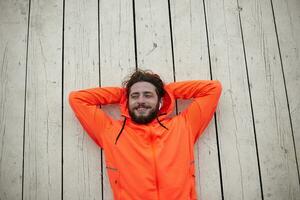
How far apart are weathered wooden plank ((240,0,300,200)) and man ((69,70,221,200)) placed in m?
0.38

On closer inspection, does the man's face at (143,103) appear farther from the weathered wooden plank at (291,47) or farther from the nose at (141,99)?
the weathered wooden plank at (291,47)

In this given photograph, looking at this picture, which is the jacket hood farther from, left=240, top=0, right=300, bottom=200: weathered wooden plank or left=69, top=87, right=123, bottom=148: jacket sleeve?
left=240, top=0, right=300, bottom=200: weathered wooden plank

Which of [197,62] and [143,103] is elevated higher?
[197,62]

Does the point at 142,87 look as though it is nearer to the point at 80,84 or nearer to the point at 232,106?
the point at 80,84

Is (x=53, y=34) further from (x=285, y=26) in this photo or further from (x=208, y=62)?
(x=285, y=26)

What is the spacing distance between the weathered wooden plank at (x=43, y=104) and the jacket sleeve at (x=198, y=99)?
2.62 feet

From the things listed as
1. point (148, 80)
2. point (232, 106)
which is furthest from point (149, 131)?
point (232, 106)

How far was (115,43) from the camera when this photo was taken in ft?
6.09

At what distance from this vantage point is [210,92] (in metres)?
1.61

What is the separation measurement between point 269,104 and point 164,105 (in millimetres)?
692

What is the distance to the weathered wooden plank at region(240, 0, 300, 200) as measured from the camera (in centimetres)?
168

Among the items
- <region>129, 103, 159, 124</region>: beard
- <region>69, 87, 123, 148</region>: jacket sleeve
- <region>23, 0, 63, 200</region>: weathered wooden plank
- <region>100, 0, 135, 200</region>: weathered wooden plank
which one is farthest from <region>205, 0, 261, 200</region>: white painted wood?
<region>23, 0, 63, 200</region>: weathered wooden plank

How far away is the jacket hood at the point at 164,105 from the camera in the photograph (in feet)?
5.34

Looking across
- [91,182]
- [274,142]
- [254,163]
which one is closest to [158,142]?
[91,182]
